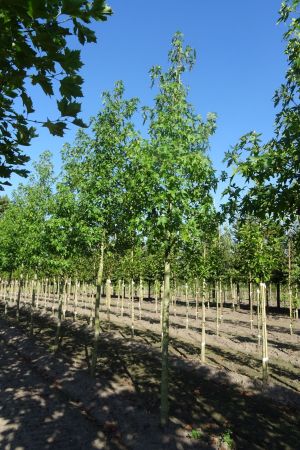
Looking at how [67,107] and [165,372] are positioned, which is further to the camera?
[165,372]

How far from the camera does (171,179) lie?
9.36m

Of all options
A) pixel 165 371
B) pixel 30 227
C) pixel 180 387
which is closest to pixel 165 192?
pixel 165 371

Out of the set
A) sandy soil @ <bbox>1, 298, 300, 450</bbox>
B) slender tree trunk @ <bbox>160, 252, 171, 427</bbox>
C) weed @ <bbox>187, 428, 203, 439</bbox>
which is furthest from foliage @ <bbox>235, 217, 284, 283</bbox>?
weed @ <bbox>187, 428, 203, 439</bbox>

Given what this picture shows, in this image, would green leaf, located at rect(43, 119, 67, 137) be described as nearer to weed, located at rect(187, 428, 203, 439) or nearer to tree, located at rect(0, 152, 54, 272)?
weed, located at rect(187, 428, 203, 439)

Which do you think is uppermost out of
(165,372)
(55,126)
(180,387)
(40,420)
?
(55,126)

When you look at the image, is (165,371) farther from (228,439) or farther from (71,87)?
(71,87)

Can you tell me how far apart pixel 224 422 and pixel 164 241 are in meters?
5.42

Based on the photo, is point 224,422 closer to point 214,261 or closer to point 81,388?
point 81,388

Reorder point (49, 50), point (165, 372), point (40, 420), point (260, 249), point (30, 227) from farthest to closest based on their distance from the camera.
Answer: point (30, 227)
point (260, 249)
point (165, 372)
point (40, 420)
point (49, 50)

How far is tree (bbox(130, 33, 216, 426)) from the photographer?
9633 mm

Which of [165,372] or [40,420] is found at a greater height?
[165,372]

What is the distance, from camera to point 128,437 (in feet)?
28.9

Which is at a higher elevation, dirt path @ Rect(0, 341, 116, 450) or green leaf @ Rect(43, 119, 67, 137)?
green leaf @ Rect(43, 119, 67, 137)

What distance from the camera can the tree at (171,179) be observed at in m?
9.63
